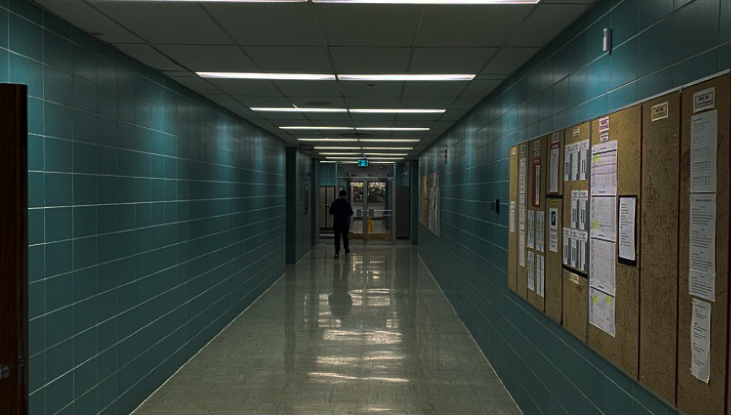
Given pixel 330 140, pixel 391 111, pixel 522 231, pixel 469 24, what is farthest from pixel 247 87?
pixel 330 140

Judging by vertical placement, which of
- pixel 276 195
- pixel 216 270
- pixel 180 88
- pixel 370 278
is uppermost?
pixel 180 88

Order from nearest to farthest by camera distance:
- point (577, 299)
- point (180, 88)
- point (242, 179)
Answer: point (577, 299), point (180, 88), point (242, 179)

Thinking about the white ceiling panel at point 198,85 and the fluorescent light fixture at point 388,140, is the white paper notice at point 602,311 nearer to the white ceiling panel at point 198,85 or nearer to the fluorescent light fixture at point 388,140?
the white ceiling panel at point 198,85

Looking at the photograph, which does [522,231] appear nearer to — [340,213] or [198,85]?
[198,85]

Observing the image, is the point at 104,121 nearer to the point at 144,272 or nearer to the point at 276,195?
the point at 144,272

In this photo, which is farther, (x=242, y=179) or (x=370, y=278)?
(x=370, y=278)

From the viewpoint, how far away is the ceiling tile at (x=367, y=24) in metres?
3.20

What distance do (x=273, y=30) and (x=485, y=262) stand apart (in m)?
3.43

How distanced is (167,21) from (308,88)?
2.27m

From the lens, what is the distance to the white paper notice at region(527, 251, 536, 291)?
4031 mm

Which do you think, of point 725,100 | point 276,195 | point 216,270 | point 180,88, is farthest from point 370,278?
point 725,100

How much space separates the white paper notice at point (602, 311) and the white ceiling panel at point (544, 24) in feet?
5.10

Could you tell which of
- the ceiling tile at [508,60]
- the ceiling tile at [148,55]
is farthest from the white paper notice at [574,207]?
the ceiling tile at [148,55]

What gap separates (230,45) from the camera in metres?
4.05
